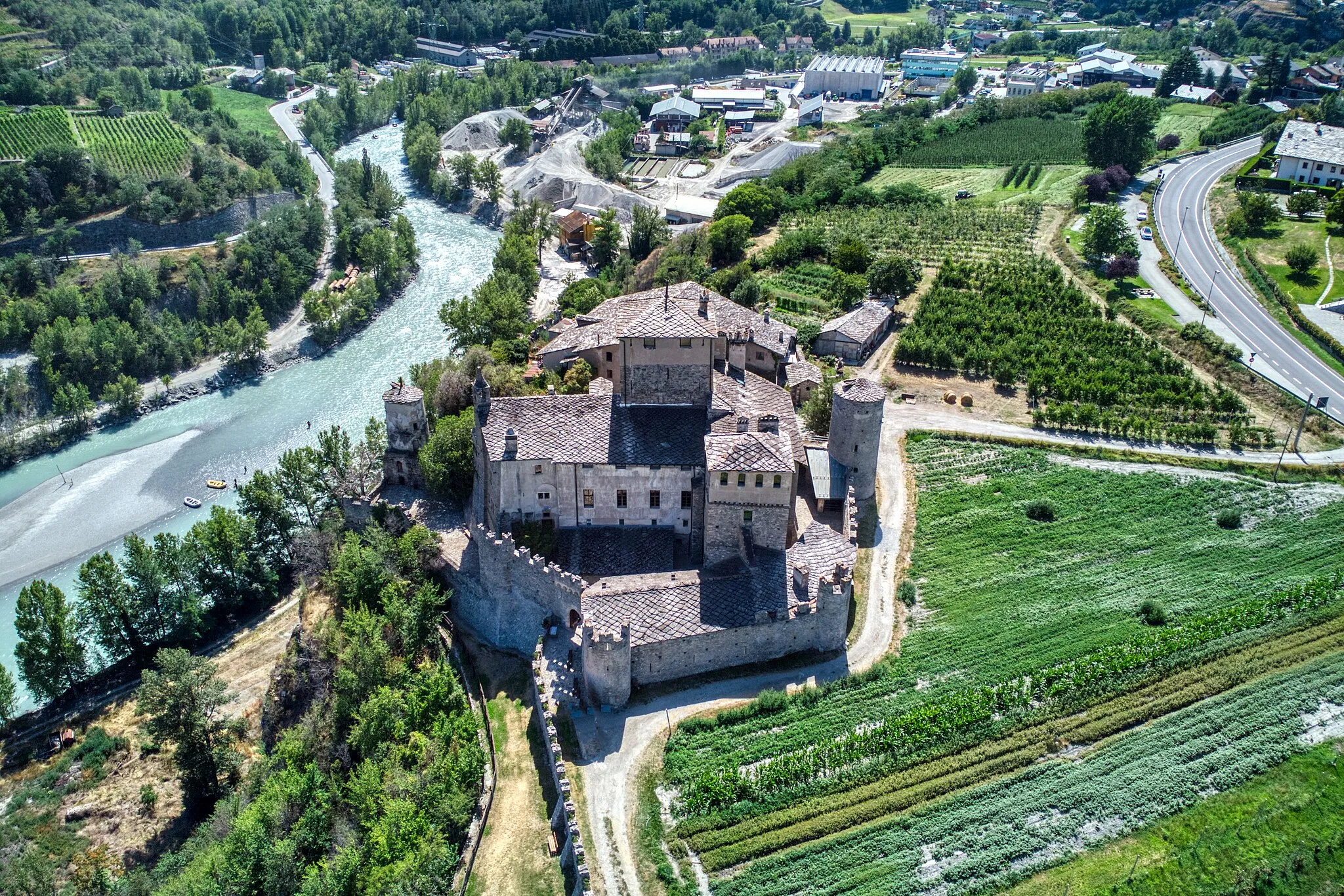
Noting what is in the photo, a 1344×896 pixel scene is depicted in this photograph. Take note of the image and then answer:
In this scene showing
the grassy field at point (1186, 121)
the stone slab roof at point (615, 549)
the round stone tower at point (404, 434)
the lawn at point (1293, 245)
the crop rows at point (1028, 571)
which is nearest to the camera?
the crop rows at point (1028, 571)

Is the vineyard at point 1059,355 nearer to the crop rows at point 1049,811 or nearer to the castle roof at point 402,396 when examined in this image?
the crop rows at point 1049,811

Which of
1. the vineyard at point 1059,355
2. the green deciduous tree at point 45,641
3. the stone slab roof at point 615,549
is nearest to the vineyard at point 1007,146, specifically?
the vineyard at point 1059,355

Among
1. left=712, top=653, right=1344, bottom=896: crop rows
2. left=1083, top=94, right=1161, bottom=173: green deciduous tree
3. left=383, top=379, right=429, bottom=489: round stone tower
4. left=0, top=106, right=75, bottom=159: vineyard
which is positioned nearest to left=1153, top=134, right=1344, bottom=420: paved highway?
left=1083, top=94, right=1161, bottom=173: green deciduous tree

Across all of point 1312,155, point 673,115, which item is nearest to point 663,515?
point 1312,155

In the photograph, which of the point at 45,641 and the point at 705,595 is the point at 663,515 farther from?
the point at 45,641

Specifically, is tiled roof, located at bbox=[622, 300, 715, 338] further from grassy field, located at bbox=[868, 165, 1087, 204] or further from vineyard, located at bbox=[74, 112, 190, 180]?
vineyard, located at bbox=[74, 112, 190, 180]

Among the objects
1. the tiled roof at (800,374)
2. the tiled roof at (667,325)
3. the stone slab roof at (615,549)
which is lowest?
the stone slab roof at (615,549)

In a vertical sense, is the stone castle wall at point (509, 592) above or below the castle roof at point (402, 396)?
below
